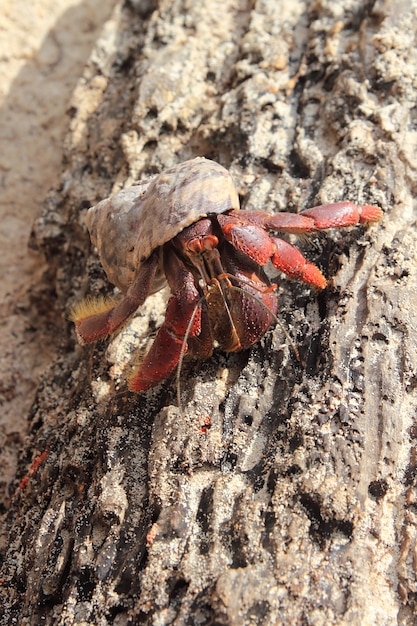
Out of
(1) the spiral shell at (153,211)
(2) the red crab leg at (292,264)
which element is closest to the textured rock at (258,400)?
(2) the red crab leg at (292,264)

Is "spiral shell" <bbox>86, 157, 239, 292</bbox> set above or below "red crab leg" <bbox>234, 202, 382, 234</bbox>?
above

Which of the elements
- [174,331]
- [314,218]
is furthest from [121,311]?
[314,218]

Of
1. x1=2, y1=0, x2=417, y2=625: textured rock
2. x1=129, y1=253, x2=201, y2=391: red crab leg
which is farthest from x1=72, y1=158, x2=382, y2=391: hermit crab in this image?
x1=2, y1=0, x2=417, y2=625: textured rock

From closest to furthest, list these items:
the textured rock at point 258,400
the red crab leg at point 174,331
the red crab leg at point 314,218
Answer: the textured rock at point 258,400 → the red crab leg at point 174,331 → the red crab leg at point 314,218

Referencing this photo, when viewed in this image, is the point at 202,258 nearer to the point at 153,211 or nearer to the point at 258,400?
the point at 153,211

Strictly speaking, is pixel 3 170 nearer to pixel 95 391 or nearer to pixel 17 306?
pixel 17 306

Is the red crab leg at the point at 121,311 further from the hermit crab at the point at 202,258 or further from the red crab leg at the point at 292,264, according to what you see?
the red crab leg at the point at 292,264

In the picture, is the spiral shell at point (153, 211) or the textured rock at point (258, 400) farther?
the spiral shell at point (153, 211)

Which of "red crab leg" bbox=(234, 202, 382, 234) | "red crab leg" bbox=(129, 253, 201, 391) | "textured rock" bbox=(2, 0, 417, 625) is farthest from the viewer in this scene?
"red crab leg" bbox=(234, 202, 382, 234)

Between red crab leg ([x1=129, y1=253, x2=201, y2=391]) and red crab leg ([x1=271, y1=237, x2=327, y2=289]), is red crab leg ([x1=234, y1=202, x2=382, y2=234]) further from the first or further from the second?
red crab leg ([x1=129, y1=253, x2=201, y2=391])
